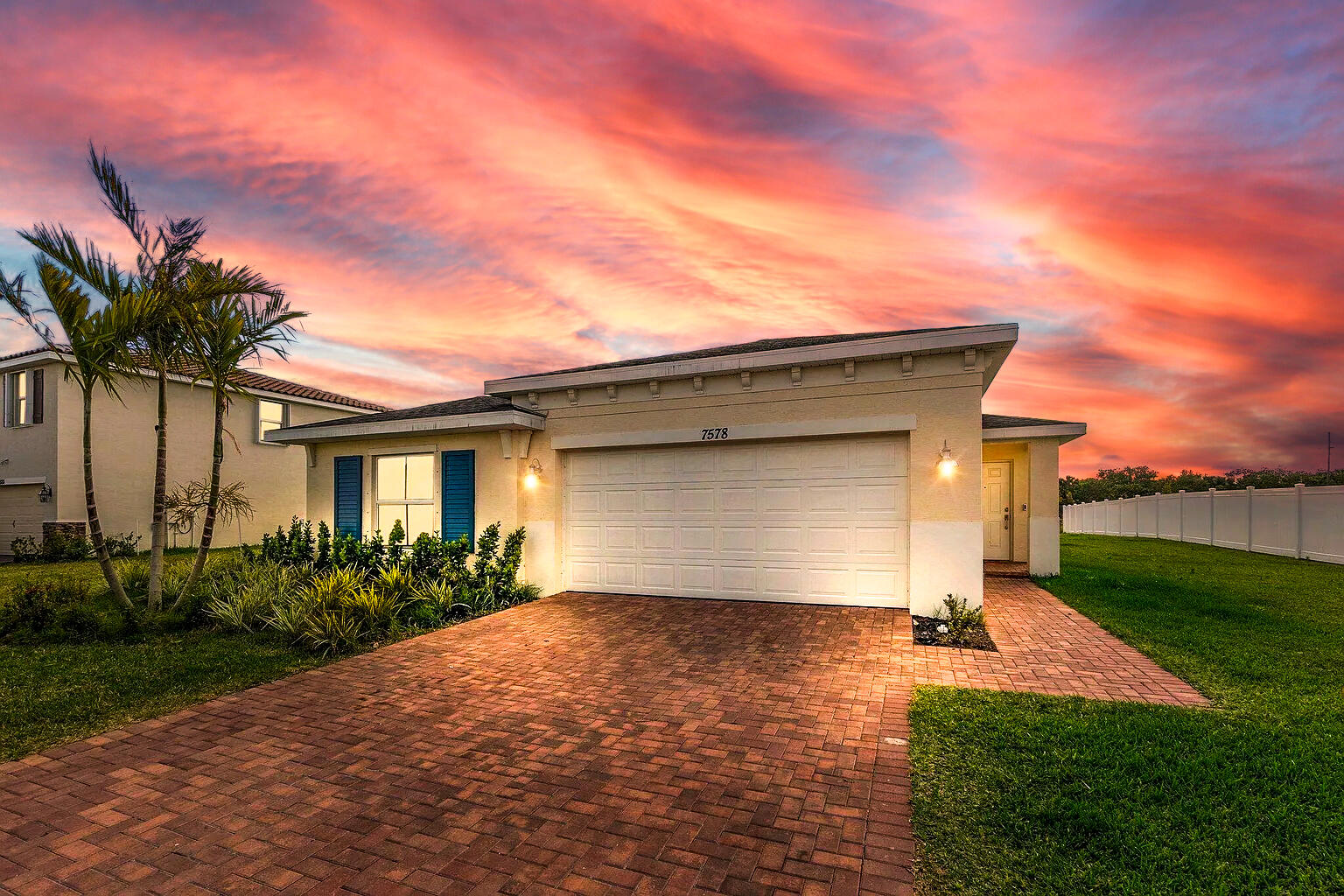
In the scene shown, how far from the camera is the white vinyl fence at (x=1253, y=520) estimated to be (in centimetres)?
1409

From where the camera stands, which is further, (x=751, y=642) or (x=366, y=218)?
(x=366, y=218)

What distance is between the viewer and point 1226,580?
12.0 metres

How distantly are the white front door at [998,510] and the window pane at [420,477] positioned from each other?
12.3 meters

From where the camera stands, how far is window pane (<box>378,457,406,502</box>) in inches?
457

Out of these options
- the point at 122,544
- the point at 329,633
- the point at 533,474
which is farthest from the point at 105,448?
the point at 329,633

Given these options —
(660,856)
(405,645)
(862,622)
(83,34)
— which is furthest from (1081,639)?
(83,34)

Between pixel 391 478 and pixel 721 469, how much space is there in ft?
21.0

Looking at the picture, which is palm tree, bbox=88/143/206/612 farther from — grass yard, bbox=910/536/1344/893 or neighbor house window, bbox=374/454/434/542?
grass yard, bbox=910/536/1344/893

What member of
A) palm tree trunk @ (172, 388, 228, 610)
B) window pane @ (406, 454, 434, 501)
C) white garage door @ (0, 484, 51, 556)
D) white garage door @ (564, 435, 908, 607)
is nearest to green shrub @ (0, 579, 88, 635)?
palm tree trunk @ (172, 388, 228, 610)

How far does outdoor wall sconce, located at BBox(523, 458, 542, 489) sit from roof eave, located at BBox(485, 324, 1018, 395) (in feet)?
4.26

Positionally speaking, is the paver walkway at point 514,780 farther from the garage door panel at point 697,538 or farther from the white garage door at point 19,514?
A: the white garage door at point 19,514

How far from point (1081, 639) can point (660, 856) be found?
6661mm

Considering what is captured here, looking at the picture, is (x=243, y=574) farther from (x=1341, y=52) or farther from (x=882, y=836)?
(x=1341, y=52)

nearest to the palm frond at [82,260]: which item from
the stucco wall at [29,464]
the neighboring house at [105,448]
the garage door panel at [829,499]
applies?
the neighboring house at [105,448]
